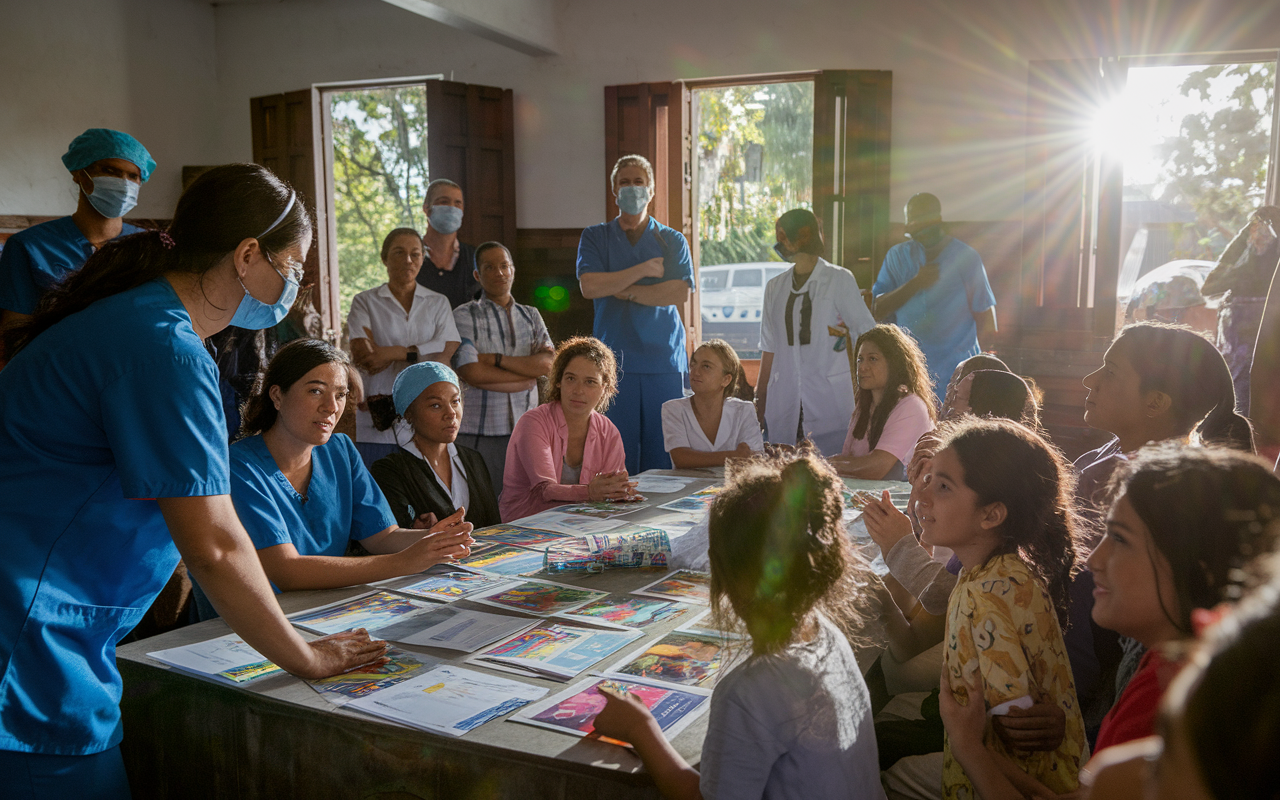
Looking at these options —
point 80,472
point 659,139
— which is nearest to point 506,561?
point 80,472

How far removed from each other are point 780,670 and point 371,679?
668 millimetres

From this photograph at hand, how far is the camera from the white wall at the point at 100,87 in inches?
229

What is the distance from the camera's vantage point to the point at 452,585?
6.37 ft

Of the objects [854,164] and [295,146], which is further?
[295,146]

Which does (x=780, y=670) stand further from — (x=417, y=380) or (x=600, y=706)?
(x=417, y=380)

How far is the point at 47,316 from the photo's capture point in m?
1.21

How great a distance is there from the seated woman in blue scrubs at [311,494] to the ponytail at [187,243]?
706mm

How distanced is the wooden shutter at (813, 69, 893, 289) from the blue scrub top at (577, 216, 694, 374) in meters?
1.90

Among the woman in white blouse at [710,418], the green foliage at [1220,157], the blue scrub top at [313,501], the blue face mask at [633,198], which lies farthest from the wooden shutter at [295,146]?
the green foliage at [1220,157]

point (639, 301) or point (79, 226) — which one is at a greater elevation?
point (79, 226)

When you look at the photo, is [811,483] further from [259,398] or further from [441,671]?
[259,398]

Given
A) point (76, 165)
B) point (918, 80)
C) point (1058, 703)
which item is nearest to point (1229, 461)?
point (1058, 703)

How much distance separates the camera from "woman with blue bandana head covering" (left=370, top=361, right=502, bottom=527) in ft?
8.44

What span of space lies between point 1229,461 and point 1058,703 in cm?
48
